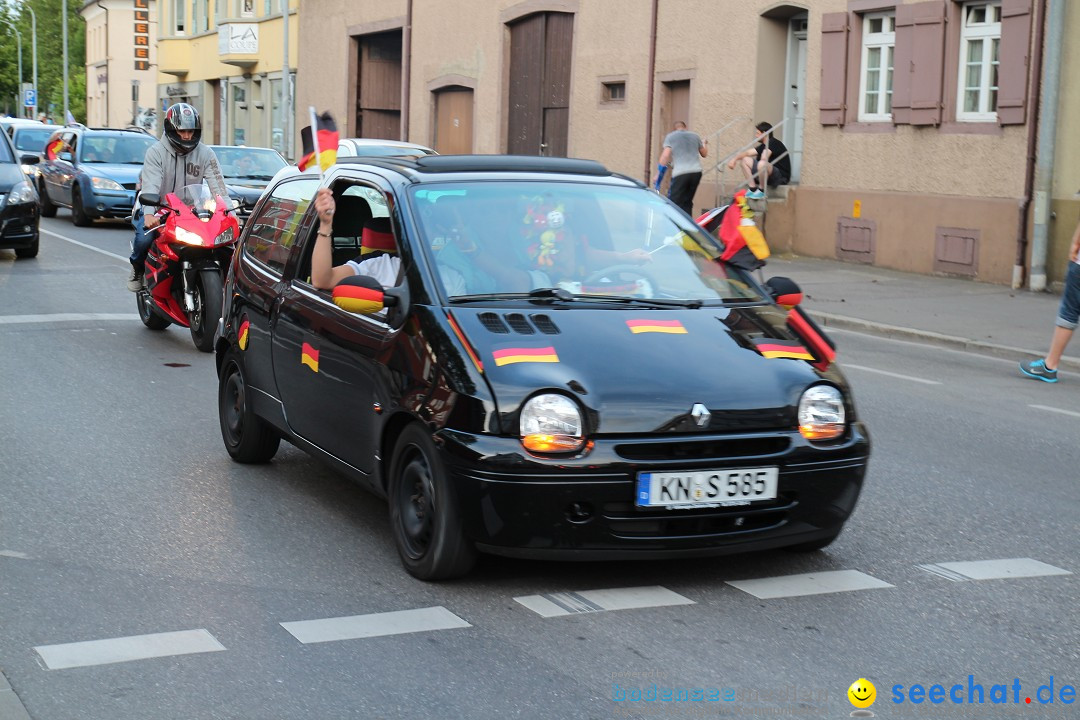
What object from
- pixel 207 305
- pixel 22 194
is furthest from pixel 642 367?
pixel 22 194

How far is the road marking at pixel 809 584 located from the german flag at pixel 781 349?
0.82m

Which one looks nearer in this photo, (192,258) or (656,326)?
(656,326)

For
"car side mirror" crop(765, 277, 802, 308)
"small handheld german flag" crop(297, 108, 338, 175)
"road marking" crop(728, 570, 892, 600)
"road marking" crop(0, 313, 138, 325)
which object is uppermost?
"small handheld german flag" crop(297, 108, 338, 175)

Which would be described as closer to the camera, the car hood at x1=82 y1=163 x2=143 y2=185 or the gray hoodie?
the gray hoodie

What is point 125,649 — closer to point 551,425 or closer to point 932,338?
point 551,425

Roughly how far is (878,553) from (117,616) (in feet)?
→ 9.71

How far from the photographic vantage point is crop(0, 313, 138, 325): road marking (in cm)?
1335

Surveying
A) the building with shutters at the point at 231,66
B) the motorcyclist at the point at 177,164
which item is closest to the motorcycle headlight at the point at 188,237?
the motorcyclist at the point at 177,164

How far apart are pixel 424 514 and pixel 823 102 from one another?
1818 cm

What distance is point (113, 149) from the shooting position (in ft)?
90.9

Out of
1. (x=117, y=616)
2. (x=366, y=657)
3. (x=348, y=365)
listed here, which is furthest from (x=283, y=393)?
(x=366, y=657)

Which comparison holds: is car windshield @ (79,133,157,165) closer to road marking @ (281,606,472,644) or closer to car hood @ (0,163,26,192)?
car hood @ (0,163,26,192)

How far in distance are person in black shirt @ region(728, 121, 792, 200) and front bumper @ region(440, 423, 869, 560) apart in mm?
17301

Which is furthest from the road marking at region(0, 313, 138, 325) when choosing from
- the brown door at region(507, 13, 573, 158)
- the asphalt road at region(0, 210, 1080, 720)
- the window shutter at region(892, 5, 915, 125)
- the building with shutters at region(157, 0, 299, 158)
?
the building with shutters at region(157, 0, 299, 158)
